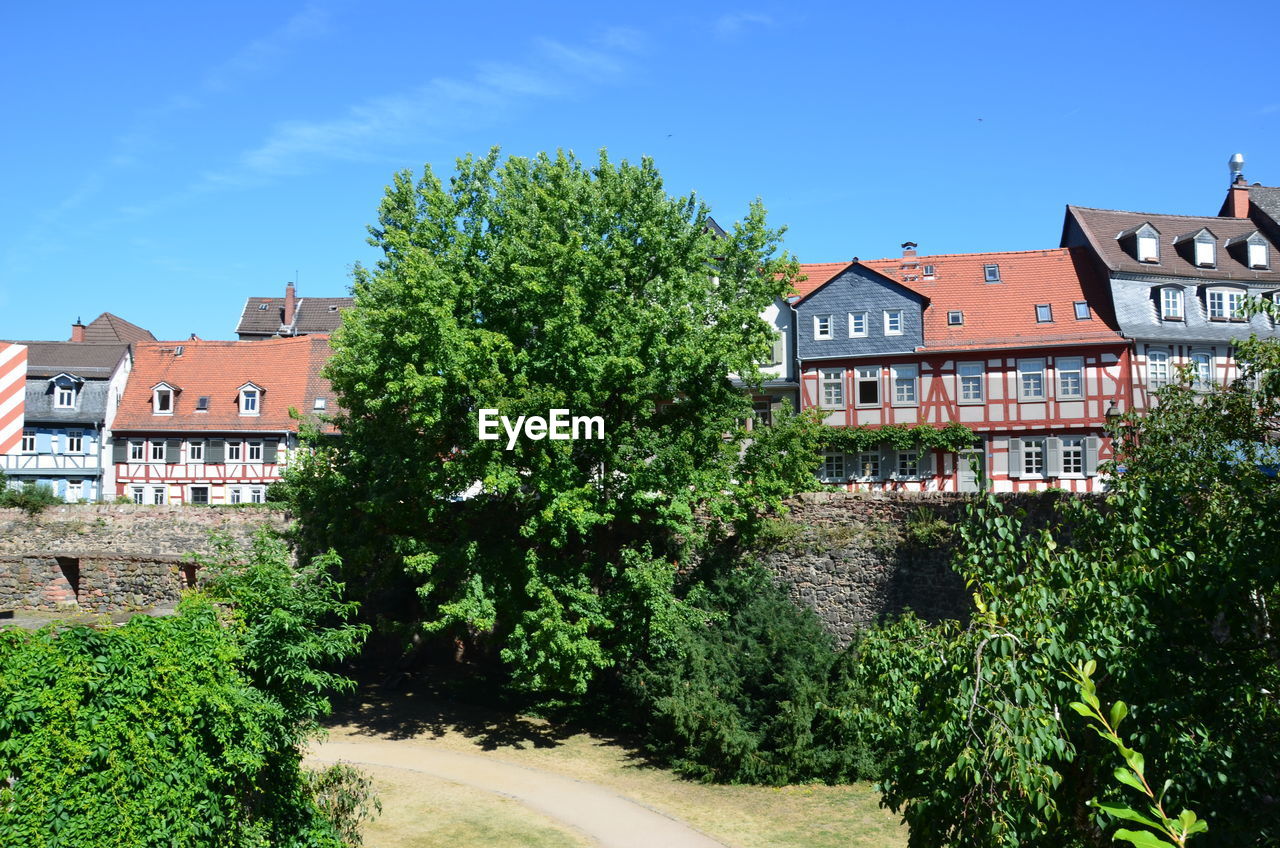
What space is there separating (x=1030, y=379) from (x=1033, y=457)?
2.28 metres

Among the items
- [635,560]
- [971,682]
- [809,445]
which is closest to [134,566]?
[635,560]

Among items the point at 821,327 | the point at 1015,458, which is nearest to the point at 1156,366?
the point at 1015,458

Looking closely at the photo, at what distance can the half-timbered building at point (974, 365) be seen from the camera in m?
31.2

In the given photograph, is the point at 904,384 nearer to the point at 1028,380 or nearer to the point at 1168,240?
the point at 1028,380

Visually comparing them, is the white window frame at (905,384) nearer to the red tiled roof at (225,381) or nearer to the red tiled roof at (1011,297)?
the red tiled roof at (1011,297)

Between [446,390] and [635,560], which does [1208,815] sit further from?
[446,390]

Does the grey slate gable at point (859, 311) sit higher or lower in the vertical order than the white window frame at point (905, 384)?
higher

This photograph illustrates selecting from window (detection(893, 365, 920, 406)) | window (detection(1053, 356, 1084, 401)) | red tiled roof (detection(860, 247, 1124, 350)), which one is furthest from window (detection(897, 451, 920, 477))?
window (detection(1053, 356, 1084, 401))

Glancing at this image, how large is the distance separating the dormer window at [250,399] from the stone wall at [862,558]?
25.5 metres

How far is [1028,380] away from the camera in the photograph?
31562 millimetres

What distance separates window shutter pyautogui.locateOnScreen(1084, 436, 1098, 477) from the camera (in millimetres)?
30969

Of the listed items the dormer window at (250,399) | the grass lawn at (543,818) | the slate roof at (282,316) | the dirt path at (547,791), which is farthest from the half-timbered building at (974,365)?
the slate roof at (282,316)

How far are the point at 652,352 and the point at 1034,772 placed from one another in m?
13.9

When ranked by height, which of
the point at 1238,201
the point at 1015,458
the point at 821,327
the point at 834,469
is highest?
the point at 1238,201
